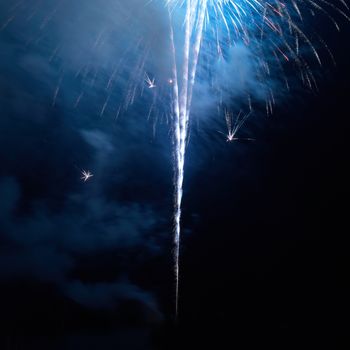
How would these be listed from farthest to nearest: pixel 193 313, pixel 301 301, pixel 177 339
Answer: pixel 193 313
pixel 177 339
pixel 301 301

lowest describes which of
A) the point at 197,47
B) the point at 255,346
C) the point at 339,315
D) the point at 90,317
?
the point at 90,317

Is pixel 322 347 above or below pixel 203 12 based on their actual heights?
below

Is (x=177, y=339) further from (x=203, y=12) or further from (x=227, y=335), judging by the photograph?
(x=203, y=12)

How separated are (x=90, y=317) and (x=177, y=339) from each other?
126 metres

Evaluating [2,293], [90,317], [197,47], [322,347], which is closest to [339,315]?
[322,347]

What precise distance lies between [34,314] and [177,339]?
Answer: 9944 cm

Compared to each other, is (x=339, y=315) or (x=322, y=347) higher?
(x=339, y=315)

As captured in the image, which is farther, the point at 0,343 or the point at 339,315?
the point at 0,343

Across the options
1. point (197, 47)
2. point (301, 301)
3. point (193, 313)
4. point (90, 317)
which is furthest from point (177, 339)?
point (90, 317)

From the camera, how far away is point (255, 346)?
25375 mm

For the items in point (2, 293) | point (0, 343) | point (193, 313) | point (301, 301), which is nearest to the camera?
point (301, 301)

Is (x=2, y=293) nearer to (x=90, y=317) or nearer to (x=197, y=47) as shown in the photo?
(x=90, y=317)

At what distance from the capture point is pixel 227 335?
2802 cm

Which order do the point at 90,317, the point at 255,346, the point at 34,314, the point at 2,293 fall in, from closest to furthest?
the point at 255,346 → the point at 2,293 → the point at 34,314 → the point at 90,317
